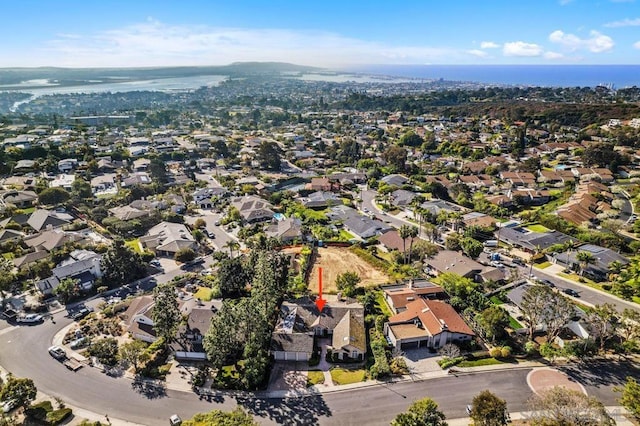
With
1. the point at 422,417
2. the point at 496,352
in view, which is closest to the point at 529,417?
the point at 496,352

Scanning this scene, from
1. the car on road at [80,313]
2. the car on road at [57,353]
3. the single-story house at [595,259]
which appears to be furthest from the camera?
the single-story house at [595,259]

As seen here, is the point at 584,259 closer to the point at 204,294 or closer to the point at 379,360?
the point at 379,360

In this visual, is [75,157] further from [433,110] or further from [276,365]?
[433,110]

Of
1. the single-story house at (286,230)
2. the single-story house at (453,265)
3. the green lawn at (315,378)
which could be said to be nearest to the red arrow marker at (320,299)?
the green lawn at (315,378)

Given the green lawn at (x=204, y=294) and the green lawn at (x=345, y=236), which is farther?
the green lawn at (x=345, y=236)

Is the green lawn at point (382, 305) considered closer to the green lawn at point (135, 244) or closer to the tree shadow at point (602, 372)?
the tree shadow at point (602, 372)

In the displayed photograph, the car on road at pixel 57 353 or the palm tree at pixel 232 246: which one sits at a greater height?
the palm tree at pixel 232 246

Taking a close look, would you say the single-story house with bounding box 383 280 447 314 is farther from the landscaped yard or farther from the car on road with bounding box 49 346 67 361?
the car on road with bounding box 49 346 67 361
